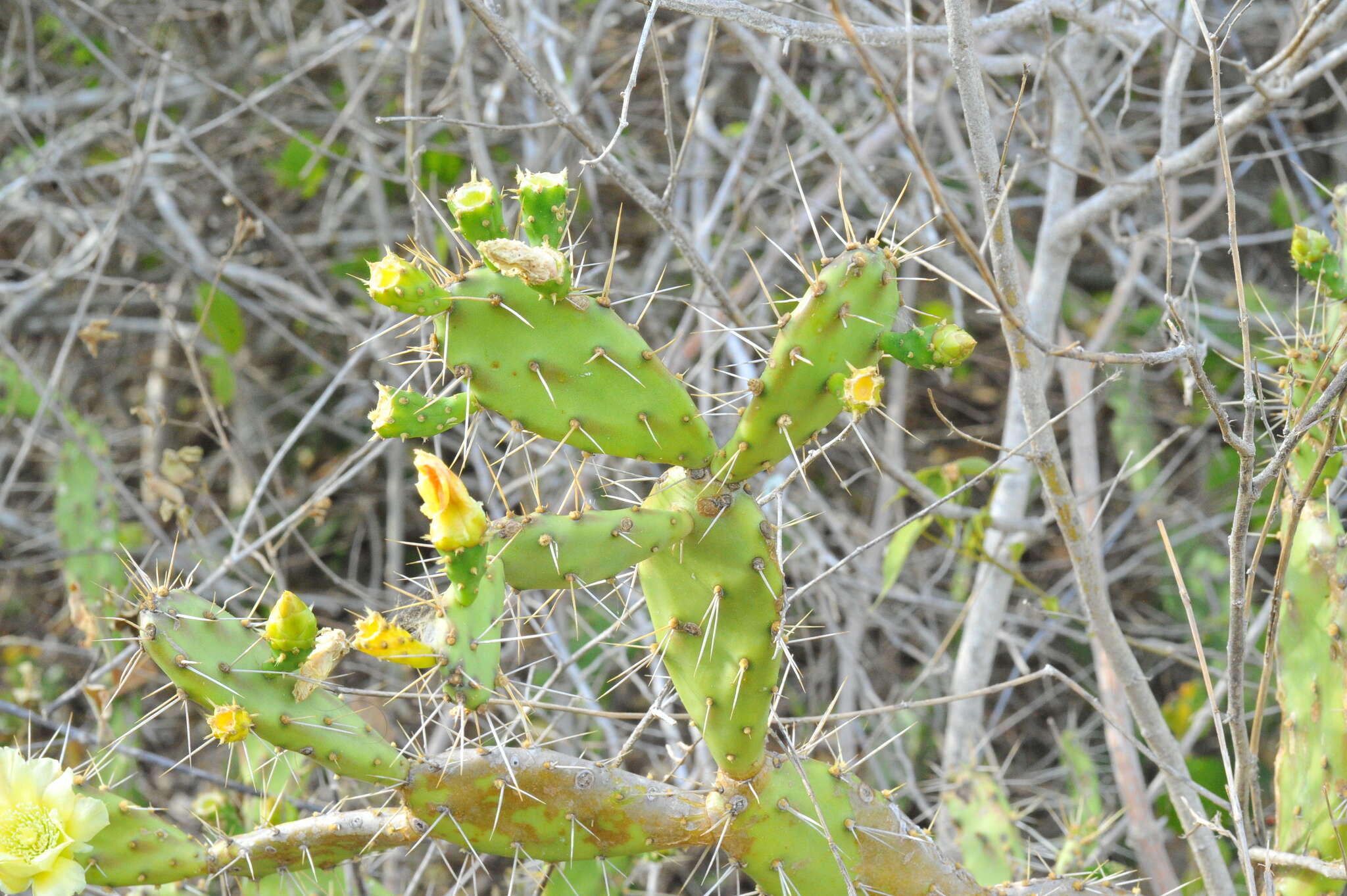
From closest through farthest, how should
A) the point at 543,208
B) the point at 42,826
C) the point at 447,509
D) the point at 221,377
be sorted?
1. the point at 447,509
2. the point at 543,208
3. the point at 42,826
4. the point at 221,377

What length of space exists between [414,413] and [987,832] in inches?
52.0

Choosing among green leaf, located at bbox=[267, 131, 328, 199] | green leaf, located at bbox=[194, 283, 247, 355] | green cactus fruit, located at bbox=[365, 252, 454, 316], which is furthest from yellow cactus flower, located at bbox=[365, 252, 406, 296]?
green leaf, located at bbox=[267, 131, 328, 199]

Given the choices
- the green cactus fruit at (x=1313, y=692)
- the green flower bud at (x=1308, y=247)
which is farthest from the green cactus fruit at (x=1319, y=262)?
the green cactus fruit at (x=1313, y=692)

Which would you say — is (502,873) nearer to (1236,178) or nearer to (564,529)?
(564,529)

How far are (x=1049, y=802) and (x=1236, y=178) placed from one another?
5.61 feet

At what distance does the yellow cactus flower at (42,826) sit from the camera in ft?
3.65

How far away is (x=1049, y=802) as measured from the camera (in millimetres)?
2625

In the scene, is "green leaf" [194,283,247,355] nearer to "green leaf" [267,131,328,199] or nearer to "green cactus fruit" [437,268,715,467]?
"green leaf" [267,131,328,199]

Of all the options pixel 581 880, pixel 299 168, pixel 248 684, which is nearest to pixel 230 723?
pixel 248 684

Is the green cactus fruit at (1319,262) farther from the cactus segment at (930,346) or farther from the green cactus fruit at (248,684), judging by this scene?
the green cactus fruit at (248,684)

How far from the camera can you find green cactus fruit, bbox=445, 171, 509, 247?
3.24 ft

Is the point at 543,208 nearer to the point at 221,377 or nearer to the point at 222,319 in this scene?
the point at 222,319

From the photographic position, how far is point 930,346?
1.04 meters

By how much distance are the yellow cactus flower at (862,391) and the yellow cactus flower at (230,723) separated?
65 cm
